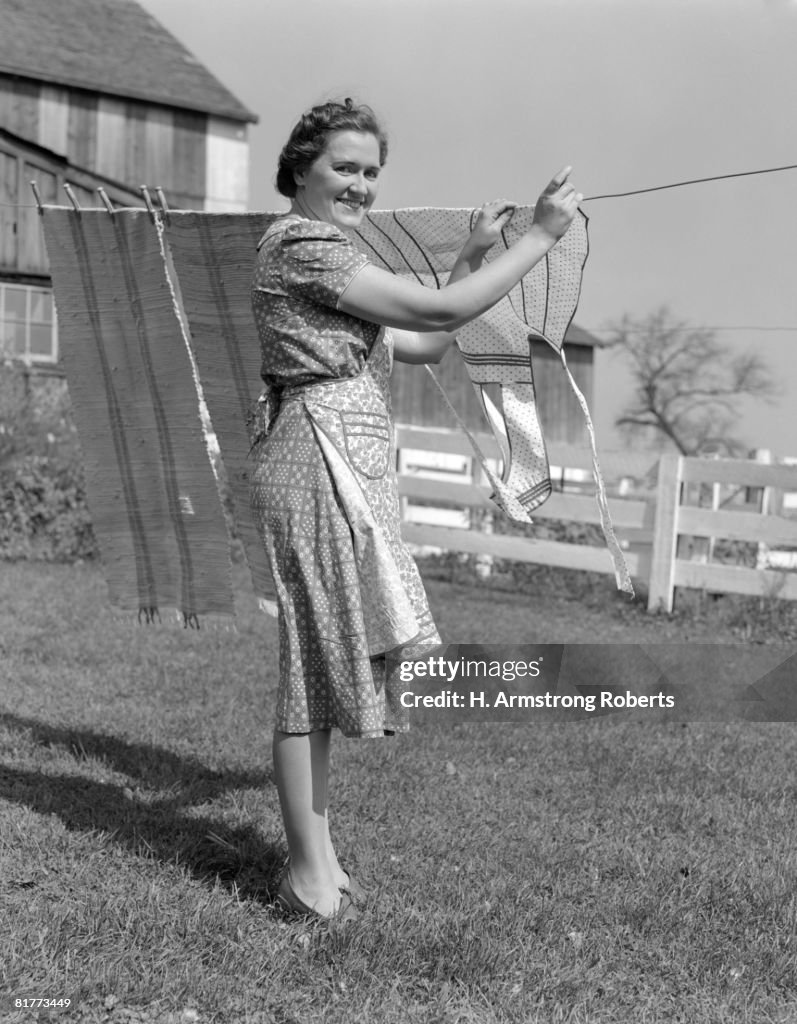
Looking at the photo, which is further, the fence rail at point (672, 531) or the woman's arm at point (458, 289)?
the fence rail at point (672, 531)

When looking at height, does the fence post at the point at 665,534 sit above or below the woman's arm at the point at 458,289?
below

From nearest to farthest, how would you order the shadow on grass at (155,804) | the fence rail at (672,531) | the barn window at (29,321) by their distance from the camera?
the shadow on grass at (155,804) < the fence rail at (672,531) < the barn window at (29,321)

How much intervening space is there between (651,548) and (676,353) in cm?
3768

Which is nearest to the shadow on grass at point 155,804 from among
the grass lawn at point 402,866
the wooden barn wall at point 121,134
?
the grass lawn at point 402,866

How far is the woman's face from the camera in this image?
3.04 m

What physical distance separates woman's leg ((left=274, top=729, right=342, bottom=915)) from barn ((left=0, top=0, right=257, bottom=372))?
23272mm

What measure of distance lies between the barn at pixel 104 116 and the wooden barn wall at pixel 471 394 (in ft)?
22.9

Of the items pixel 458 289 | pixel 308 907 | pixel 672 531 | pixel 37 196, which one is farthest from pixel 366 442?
pixel 672 531

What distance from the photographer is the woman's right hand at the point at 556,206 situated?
114 inches

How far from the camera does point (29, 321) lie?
2544cm

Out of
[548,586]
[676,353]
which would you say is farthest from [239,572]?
[676,353]

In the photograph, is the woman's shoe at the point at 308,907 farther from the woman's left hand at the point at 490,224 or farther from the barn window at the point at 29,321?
the barn window at the point at 29,321

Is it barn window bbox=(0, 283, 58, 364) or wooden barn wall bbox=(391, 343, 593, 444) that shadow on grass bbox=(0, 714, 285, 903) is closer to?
barn window bbox=(0, 283, 58, 364)

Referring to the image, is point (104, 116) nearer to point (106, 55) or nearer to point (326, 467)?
point (106, 55)
